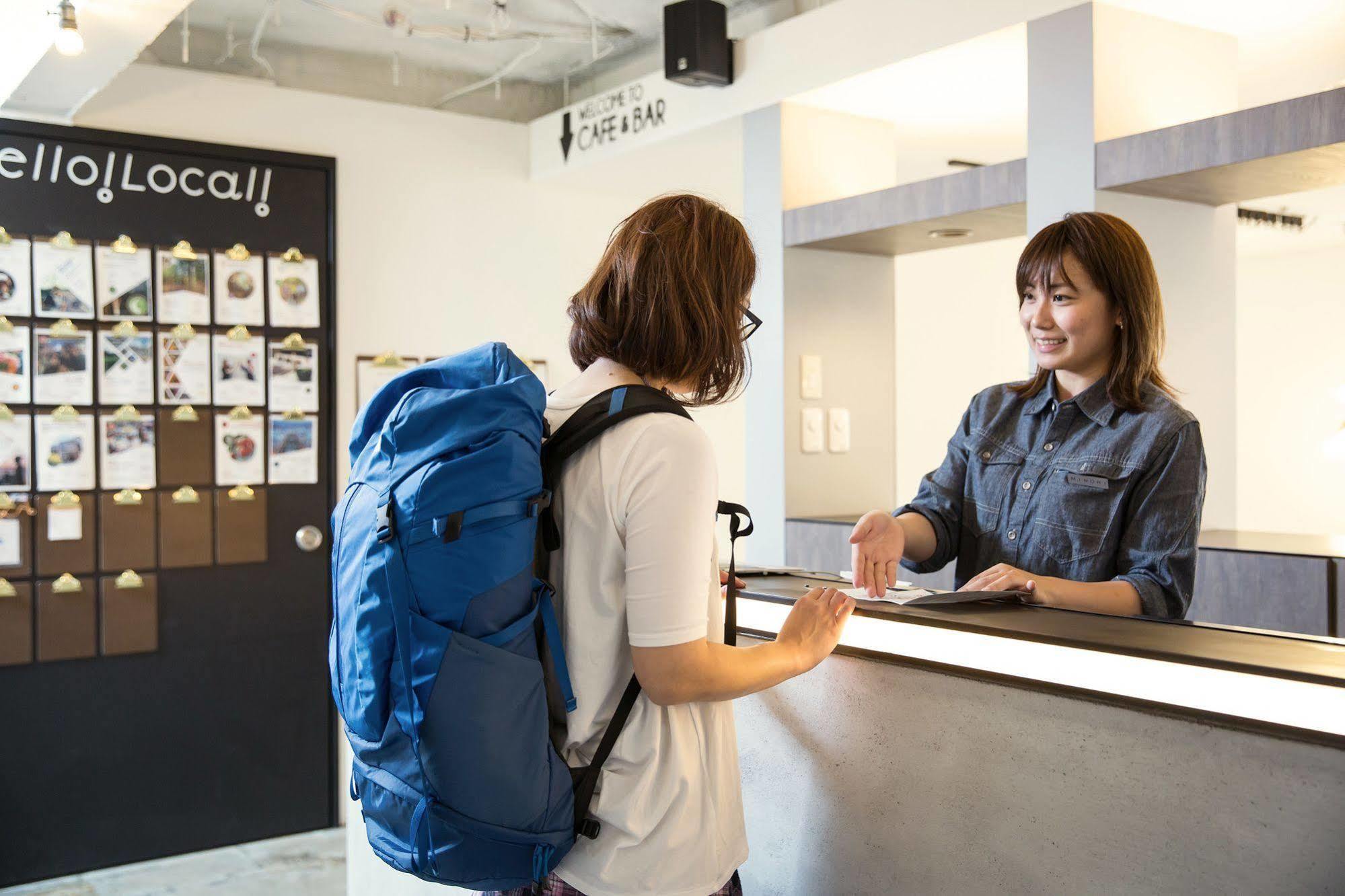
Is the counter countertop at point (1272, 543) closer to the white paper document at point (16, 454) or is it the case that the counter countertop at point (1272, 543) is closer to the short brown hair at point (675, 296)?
the short brown hair at point (675, 296)

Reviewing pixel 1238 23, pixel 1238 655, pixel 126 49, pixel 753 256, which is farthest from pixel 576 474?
pixel 1238 23

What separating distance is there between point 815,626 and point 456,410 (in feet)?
1.68

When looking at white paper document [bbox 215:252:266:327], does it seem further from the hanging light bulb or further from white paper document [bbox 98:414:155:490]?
the hanging light bulb

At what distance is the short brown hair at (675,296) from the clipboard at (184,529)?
299 cm

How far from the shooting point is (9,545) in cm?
361

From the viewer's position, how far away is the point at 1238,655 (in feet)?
4.02

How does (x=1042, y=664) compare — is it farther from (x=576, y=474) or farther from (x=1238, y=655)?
(x=576, y=474)

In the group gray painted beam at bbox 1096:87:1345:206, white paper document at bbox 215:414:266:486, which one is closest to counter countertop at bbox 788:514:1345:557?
gray painted beam at bbox 1096:87:1345:206

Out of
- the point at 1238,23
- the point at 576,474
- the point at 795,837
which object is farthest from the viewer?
the point at 1238,23

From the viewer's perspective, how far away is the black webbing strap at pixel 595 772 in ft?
4.05

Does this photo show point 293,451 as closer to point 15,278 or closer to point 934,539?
point 15,278

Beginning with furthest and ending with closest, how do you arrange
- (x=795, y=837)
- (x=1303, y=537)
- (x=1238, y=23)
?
(x=1238, y=23)
(x=1303, y=537)
(x=795, y=837)

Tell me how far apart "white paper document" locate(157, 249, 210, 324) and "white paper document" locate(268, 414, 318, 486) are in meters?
0.43

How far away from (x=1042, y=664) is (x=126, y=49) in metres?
2.57
